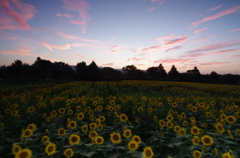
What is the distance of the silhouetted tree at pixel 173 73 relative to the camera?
66.8 m

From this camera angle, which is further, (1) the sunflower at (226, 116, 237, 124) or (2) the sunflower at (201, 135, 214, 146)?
(1) the sunflower at (226, 116, 237, 124)

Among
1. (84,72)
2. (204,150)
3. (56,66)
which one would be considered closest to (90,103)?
(204,150)

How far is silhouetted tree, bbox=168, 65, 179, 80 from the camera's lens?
66.8 m

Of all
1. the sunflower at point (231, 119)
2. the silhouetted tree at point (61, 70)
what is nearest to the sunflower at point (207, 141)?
the sunflower at point (231, 119)

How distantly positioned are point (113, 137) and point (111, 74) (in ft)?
260

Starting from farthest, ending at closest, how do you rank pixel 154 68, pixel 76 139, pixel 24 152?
pixel 154 68 < pixel 76 139 < pixel 24 152

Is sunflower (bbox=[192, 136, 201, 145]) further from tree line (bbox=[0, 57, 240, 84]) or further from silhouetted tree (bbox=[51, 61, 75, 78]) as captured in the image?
silhouetted tree (bbox=[51, 61, 75, 78])

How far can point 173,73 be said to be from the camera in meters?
67.2

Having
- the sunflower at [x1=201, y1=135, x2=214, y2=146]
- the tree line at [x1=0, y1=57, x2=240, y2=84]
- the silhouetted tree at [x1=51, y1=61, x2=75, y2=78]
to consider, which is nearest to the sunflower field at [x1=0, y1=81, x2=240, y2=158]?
the sunflower at [x1=201, y1=135, x2=214, y2=146]

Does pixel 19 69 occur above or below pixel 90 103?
above

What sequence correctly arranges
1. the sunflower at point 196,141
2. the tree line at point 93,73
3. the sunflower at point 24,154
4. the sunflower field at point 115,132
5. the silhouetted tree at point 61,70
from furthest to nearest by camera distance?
the silhouetted tree at point 61,70 → the tree line at point 93,73 → the sunflower at point 196,141 → the sunflower field at point 115,132 → the sunflower at point 24,154

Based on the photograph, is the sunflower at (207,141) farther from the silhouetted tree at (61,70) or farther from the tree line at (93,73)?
the silhouetted tree at (61,70)

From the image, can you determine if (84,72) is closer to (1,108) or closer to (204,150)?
(1,108)

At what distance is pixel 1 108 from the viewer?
17.6ft
